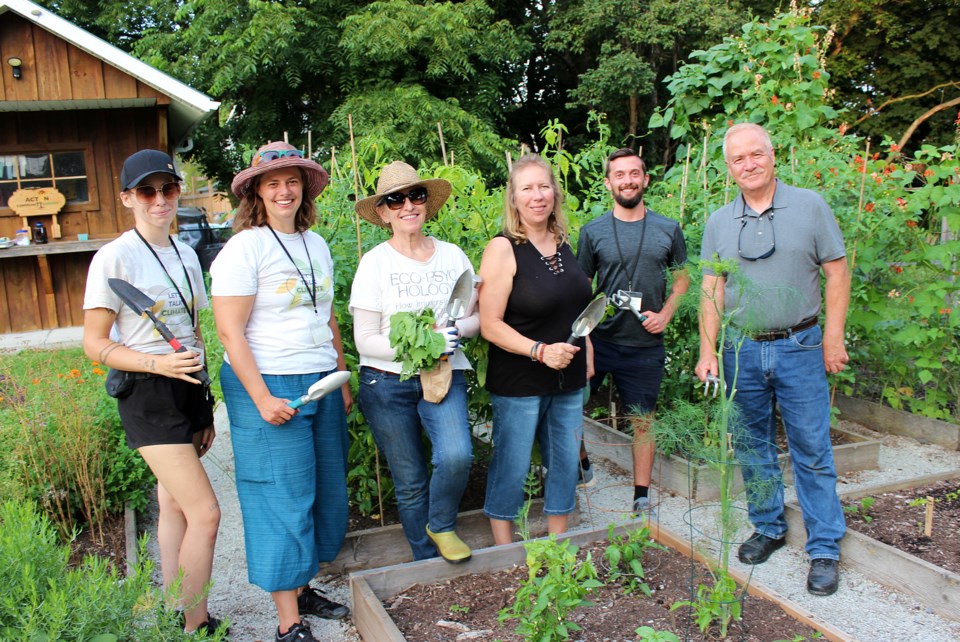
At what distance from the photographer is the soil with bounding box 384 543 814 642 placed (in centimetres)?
257

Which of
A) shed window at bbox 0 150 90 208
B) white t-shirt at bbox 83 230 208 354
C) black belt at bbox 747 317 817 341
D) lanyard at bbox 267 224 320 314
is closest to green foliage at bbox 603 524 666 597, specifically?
black belt at bbox 747 317 817 341

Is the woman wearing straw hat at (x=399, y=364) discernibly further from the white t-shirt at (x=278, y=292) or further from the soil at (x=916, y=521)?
the soil at (x=916, y=521)

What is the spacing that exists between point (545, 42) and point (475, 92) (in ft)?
8.49

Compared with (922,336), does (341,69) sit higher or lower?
higher

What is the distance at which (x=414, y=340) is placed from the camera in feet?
9.01

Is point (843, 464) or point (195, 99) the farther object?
point (195, 99)

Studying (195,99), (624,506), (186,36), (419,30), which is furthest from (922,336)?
(186,36)

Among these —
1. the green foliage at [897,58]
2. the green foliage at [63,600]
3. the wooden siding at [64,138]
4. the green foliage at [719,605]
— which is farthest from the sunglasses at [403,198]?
the green foliage at [897,58]

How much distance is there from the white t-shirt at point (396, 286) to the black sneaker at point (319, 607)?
981 mm

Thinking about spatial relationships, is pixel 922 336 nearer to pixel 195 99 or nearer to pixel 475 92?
pixel 195 99

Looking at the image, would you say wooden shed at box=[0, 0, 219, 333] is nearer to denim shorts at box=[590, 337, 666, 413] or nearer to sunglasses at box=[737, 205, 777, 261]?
denim shorts at box=[590, 337, 666, 413]

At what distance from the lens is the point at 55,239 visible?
9898mm

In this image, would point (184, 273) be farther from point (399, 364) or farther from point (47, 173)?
point (47, 173)

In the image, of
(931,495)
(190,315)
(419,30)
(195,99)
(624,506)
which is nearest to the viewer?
(190,315)
